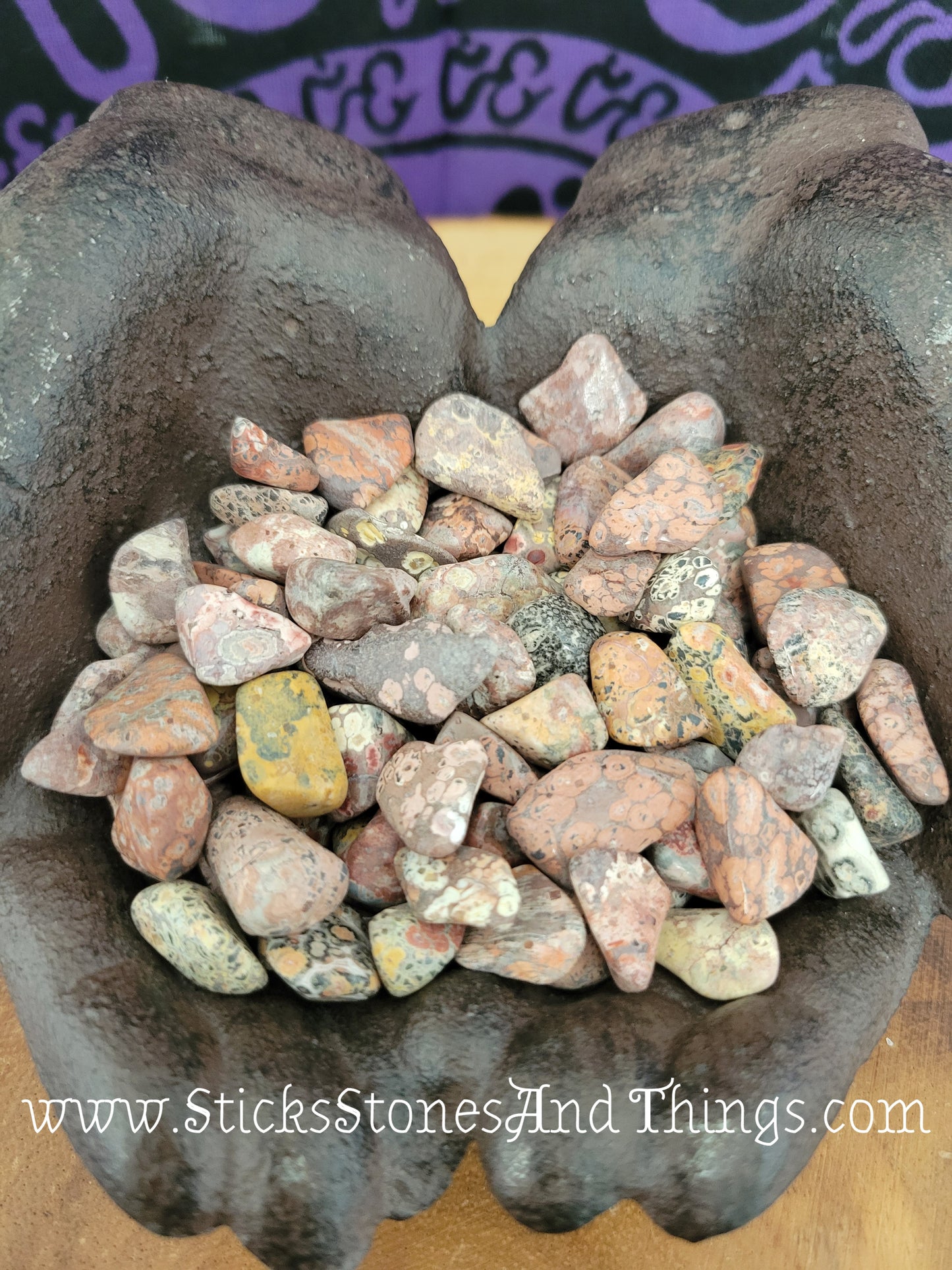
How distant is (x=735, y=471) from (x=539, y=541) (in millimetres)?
203

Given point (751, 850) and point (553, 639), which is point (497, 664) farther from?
point (751, 850)

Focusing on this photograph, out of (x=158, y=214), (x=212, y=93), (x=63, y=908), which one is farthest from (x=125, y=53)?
(x=63, y=908)

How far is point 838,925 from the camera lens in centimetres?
66

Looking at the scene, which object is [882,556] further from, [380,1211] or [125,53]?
[125,53]

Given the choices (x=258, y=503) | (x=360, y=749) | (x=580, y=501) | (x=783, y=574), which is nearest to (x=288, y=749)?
(x=360, y=749)

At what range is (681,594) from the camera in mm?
774

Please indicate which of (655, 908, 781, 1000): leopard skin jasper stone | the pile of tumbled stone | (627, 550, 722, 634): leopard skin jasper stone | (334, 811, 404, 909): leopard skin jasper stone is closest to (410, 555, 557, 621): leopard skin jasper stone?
the pile of tumbled stone

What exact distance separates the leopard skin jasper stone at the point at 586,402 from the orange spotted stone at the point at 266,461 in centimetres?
26

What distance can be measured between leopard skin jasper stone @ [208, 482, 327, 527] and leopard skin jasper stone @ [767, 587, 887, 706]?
1.45ft

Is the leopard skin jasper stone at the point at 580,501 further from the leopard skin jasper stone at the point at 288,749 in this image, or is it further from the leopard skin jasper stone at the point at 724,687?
the leopard skin jasper stone at the point at 288,749

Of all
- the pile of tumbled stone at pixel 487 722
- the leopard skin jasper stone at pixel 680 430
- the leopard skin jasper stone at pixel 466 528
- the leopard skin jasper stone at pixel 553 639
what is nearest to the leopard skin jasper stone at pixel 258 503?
the pile of tumbled stone at pixel 487 722

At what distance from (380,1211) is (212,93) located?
0.95m

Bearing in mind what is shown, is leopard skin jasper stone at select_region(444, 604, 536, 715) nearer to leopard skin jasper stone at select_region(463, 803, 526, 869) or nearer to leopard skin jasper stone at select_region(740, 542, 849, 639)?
leopard skin jasper stone at select_region(463, 803, 526, 869)

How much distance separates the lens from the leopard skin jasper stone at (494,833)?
27.5 inches
